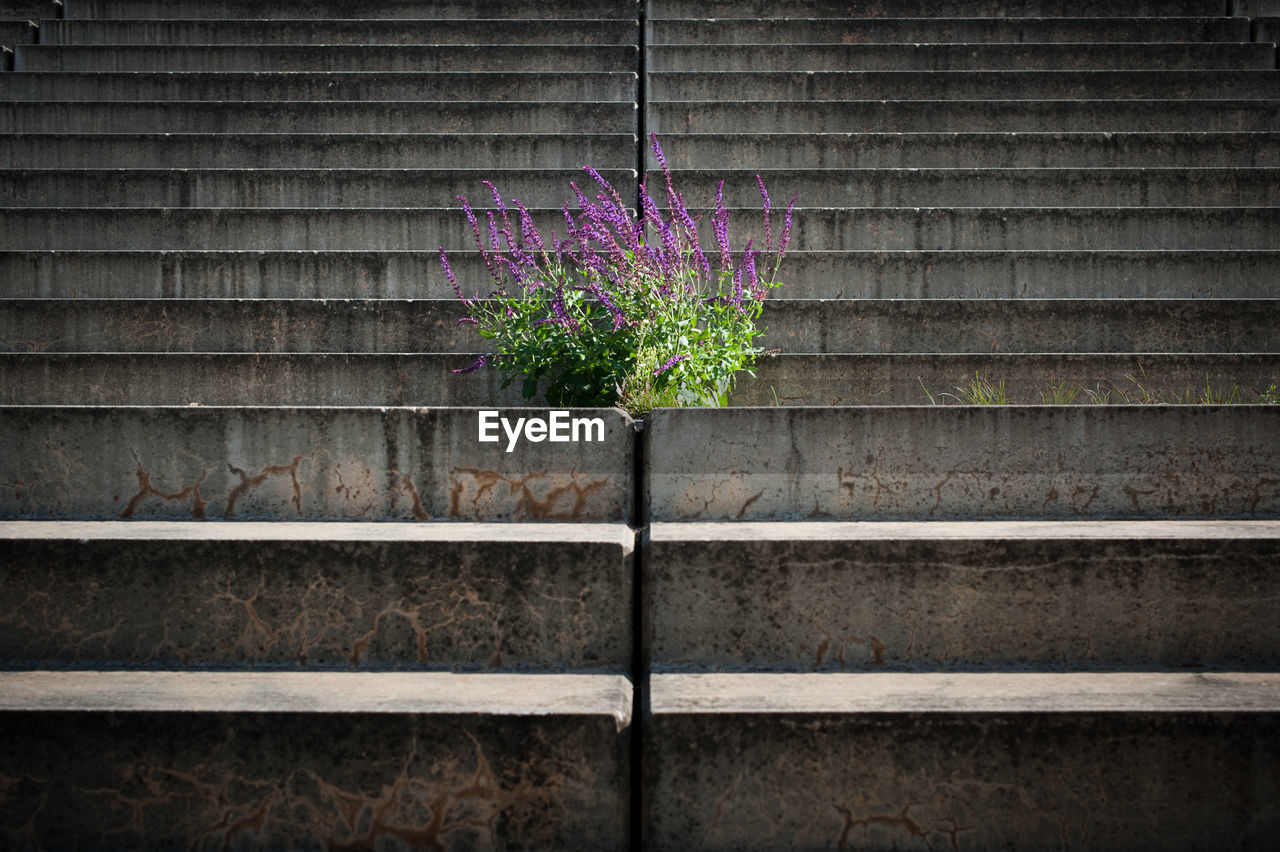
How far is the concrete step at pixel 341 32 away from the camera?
200 inches

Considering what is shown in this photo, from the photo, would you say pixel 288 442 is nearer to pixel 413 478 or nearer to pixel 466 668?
pixel 413 478

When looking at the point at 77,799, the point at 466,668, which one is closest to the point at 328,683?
the point at 466,668

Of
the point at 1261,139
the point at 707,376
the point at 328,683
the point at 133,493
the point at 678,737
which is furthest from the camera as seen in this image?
the point at 1261,139

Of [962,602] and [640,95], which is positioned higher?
[640,95]

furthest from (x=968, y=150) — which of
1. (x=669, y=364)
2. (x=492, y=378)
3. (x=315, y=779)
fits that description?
(x=315, y=779)

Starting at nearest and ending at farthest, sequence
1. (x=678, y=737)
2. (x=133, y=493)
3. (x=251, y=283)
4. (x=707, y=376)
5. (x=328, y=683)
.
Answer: (x=678, y=737)
(x=328, y=683)
(x=133, y=493)
(x=707, y=376)
(x=251, y=283)

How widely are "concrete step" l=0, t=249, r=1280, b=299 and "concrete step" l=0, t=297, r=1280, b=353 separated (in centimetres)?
26

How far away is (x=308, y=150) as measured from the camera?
4.07 m

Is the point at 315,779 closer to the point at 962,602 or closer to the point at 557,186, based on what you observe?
the point at 962,602

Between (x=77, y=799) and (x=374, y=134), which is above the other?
(x=374, y=134)

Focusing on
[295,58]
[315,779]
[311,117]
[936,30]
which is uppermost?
[936,30]

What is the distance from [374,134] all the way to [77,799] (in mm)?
3260

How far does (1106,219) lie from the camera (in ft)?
11.6

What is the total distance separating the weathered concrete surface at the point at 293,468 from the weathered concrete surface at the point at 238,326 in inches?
32.0
